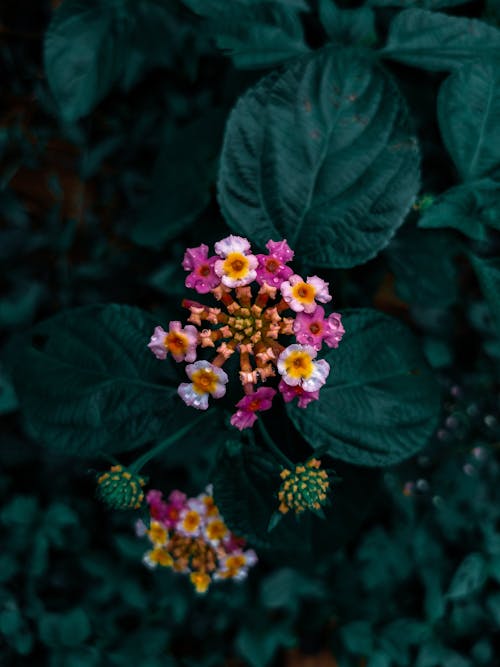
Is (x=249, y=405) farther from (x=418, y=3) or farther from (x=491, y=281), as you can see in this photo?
(x=418, y=3)

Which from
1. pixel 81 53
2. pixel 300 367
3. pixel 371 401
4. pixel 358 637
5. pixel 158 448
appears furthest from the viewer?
pixel 358 637

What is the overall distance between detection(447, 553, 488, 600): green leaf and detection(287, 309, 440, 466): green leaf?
19.7 inches

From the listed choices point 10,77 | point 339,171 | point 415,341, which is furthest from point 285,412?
point 10,77

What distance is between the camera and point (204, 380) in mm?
805

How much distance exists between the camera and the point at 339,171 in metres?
0.98

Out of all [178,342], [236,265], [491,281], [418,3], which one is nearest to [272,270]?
[236,265]

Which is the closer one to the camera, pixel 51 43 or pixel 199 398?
pixel 199 398

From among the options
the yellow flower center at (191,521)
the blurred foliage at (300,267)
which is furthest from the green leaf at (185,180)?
the yellow flower center at (191,521)

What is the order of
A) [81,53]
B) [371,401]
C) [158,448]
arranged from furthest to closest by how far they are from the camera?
[81,53] → [371,401] → [158,448]

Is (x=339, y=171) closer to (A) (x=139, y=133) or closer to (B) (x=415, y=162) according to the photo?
(B) (x=415, y=162)

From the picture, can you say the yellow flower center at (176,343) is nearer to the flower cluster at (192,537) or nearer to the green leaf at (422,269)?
the flower cluster at (192,537)

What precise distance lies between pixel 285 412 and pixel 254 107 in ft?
1.53

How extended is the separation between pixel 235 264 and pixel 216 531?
0.47m

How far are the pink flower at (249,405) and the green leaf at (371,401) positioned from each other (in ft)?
0.56
